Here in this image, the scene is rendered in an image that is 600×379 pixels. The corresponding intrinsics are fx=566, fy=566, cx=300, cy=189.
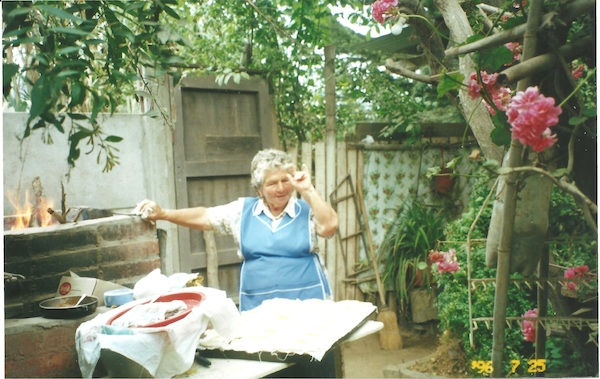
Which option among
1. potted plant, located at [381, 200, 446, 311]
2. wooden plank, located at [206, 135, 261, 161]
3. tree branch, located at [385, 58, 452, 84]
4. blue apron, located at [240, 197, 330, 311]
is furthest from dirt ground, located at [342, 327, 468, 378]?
tree branch, located at [385, 58, 452, 84]

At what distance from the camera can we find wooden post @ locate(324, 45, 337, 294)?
12.4 ft

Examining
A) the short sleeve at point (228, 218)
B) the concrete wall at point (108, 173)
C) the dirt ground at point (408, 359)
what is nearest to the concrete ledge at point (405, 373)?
the dirt ground at point (408, 359)

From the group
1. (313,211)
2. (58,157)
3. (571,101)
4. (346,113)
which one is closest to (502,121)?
(571,101)

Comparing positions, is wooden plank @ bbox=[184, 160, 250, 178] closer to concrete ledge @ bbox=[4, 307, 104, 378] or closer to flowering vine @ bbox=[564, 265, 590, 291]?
concrete ledge @ bbox=[4, 307, 104, 378]

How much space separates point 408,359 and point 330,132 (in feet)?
5.16

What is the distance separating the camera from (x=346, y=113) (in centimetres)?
399

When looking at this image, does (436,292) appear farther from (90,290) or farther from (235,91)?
(90,290)

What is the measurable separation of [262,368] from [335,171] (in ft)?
8.46

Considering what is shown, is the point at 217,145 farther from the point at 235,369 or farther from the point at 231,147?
the point at 235,369

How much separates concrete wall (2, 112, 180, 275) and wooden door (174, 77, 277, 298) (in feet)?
0.29

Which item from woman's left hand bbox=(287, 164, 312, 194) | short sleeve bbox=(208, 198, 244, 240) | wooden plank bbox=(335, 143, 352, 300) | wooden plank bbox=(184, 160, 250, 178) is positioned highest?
wooden plank bbox=(184, 160, 250, 178)

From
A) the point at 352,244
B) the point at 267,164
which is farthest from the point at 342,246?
the point at 267,164

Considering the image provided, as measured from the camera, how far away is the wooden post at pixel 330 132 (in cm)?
378

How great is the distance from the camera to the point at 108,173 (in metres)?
2.93
